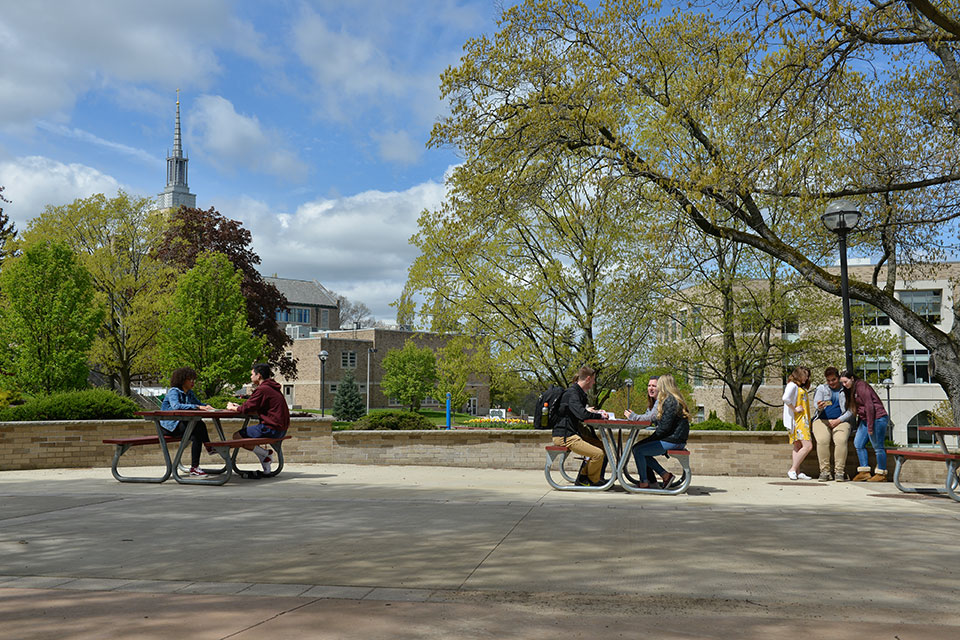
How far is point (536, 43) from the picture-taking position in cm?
1664

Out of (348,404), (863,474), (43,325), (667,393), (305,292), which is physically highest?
(305,292)

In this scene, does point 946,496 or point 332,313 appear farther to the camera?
point 332,313

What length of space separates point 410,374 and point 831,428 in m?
63.4

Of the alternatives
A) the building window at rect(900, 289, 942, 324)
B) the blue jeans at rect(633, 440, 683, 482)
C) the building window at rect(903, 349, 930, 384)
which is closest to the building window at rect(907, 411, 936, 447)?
the building window at rect(903, 349, 930, 384)

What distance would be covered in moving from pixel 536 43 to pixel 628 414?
358 inches

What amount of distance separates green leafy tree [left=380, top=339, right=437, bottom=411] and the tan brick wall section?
5946 centimetres

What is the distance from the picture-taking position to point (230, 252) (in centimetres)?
4144

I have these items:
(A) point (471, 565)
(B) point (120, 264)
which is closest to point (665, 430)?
(A) point (471, 565)

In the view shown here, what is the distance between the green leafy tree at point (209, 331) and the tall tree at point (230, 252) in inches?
256

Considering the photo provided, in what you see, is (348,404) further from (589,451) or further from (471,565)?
(471,565)

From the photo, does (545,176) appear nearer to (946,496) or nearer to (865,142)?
(865,142)

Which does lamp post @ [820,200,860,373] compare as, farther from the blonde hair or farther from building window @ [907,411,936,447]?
building window @ [907,411,936,447]

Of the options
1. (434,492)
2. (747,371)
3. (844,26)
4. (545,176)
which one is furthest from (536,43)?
(747,371)

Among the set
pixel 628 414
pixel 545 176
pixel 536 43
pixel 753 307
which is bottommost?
pixel 628 414
